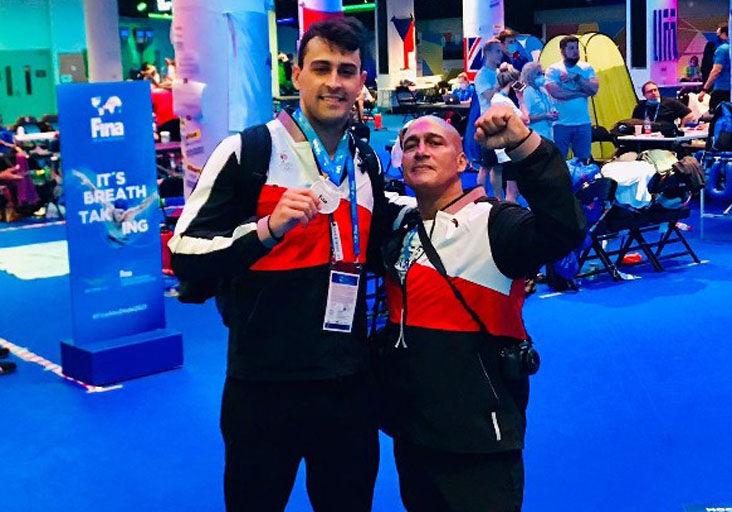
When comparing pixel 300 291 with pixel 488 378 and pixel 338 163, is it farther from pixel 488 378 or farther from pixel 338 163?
pixel 488 378

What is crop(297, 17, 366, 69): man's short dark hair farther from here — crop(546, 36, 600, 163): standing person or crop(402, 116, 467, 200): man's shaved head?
crop(546, 36, 600, 163): standing person

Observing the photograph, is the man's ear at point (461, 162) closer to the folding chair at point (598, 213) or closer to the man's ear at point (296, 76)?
the man's ear at point (296, 76)

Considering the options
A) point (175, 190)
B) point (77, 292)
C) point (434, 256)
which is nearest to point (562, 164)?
point (434, 256)

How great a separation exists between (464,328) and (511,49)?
10.2 metres

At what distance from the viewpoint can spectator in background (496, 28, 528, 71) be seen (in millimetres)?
11438

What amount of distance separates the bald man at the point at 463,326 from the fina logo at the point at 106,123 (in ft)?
12.5

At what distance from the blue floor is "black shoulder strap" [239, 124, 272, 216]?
6.03ft

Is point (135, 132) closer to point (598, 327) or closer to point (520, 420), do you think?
point (598, 327)

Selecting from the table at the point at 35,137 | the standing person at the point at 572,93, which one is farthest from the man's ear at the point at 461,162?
the table at the point at 35,137

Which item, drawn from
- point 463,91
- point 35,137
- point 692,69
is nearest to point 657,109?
point 35,137

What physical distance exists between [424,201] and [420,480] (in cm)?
65

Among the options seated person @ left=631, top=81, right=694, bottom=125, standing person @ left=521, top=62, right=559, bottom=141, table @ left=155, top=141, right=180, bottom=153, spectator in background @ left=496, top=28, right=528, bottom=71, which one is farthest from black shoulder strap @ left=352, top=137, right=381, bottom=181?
seated person @ left=631, top=81, right=694, bottom=125

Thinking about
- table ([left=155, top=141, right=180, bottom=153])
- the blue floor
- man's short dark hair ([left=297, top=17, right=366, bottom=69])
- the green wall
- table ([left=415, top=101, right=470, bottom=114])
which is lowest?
the blue floor

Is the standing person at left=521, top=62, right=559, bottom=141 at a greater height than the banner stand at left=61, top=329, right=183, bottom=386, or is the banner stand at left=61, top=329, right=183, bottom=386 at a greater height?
the standing person at left=521, top=62, right=559, bottom=141
